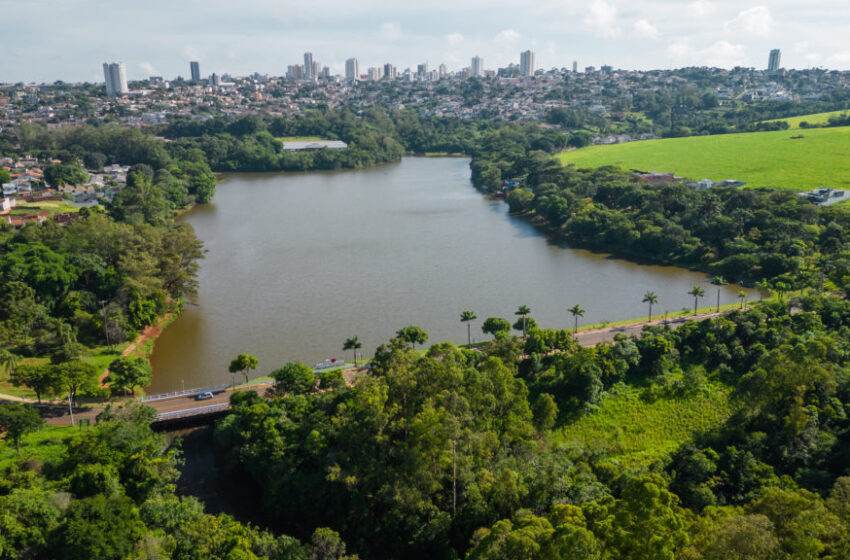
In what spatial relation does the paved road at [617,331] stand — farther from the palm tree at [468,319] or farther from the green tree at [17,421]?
the green tree at [17,421]

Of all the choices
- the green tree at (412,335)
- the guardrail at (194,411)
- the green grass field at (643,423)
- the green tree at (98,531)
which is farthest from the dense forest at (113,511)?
the green grass field at (643,423)

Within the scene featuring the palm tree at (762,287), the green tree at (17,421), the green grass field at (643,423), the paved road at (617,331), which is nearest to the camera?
the green tree at (17,421)

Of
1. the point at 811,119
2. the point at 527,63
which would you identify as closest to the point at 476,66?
the point at 527,63

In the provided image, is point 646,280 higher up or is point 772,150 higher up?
point 772,150

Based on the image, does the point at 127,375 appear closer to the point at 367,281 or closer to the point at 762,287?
the point at 367,281

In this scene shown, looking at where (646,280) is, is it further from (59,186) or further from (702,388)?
(59,186)

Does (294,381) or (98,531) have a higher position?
(294,381)

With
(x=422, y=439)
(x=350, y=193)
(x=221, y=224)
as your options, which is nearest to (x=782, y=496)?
(x=422, y=439)
